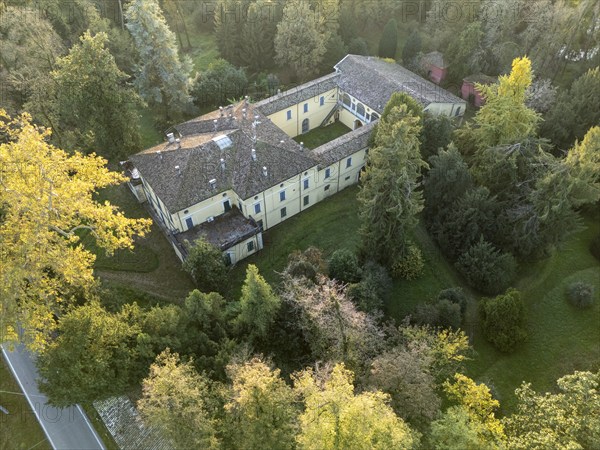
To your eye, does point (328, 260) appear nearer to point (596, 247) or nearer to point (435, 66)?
point (596, 247)

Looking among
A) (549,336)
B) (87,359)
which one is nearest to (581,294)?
(549,336)

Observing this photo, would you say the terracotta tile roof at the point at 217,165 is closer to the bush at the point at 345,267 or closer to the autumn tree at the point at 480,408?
the bush at the point at 345,267

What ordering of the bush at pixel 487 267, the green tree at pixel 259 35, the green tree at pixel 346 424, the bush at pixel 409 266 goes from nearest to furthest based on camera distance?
the green tree at pixel 346 424 → the bush at pixel 487 267 → the bush at pixel 409 266 → the green tree at pixel 259 35

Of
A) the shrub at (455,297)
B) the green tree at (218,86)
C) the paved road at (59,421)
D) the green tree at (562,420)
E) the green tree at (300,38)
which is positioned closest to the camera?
the green tree at (562,420)

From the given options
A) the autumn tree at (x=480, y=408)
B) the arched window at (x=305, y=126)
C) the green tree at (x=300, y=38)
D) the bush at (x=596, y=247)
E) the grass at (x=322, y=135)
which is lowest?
the bush at (x=596, y=247)

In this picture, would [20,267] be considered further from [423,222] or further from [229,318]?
[423,222]

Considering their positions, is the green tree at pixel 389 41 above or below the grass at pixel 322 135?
above

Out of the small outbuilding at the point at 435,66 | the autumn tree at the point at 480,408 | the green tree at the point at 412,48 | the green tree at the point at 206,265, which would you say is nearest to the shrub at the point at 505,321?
the autumn tree at the point at 480,408
